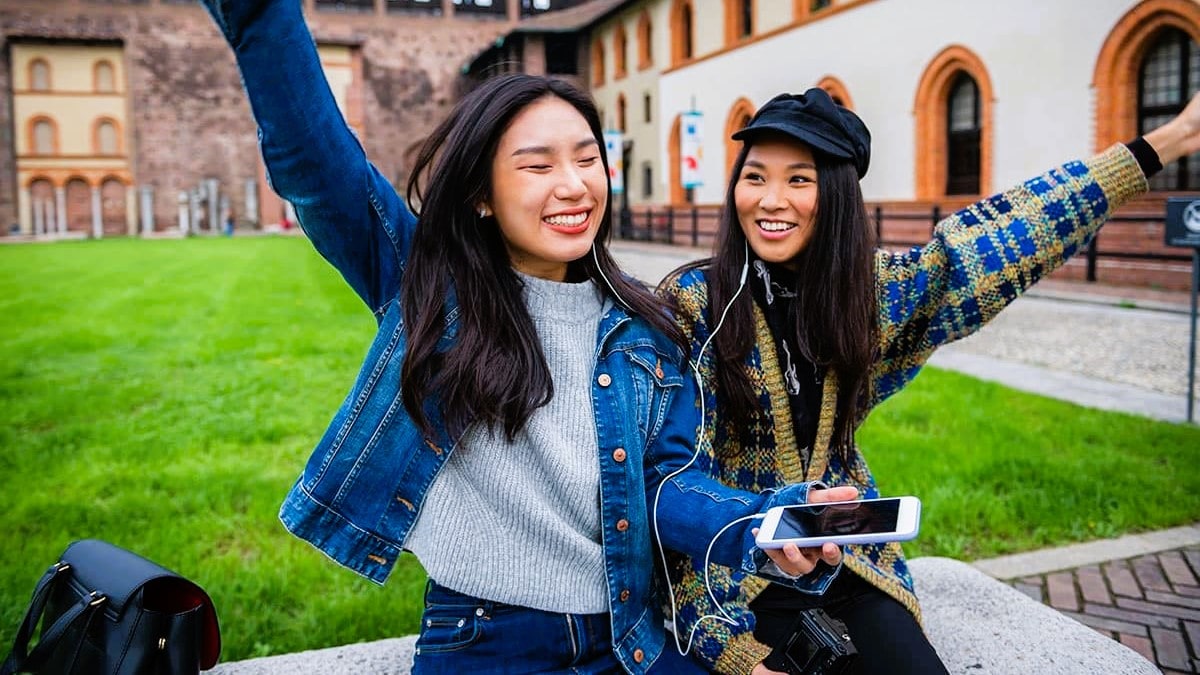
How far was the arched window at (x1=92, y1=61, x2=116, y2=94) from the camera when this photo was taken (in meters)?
44.2

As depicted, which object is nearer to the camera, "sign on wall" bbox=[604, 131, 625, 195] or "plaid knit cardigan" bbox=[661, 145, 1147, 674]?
"plaid knit cardigan" bbox=[661, 145, 1147, 674]

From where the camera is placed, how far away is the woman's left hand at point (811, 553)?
1556 millimetres

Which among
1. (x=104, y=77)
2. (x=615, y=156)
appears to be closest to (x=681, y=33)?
(x=615, y=156)

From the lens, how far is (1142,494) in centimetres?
452

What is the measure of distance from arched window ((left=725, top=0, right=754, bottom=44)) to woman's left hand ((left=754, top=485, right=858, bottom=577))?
2628cm

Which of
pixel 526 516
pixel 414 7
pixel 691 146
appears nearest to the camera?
pixel 526 516

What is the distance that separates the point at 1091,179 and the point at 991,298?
1.19 feet

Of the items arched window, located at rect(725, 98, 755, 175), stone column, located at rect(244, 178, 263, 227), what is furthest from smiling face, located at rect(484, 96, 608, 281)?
stone column, located at rect(244, 178, 263, 227)

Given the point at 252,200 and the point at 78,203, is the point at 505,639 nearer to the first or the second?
the point at 252,200

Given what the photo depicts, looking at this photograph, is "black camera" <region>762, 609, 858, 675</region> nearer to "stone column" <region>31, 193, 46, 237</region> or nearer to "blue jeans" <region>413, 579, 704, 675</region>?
"blue jeans" <region>413, 579, 704, 675</region>

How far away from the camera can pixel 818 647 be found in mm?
1779

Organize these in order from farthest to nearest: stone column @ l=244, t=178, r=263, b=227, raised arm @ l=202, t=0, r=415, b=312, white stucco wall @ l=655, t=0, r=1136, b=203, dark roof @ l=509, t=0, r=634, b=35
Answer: stone column @ l=244, t=178, r=263, b=227
dark roof @ l=509, t=0, r=634, b=35
white stucco wall @ l=655, t=0, r=1136, b=203
raised arm @ l=202, t=0, r=415, b=312

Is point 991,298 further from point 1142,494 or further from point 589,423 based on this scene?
point 1142,494

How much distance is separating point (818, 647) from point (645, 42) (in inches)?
1289
